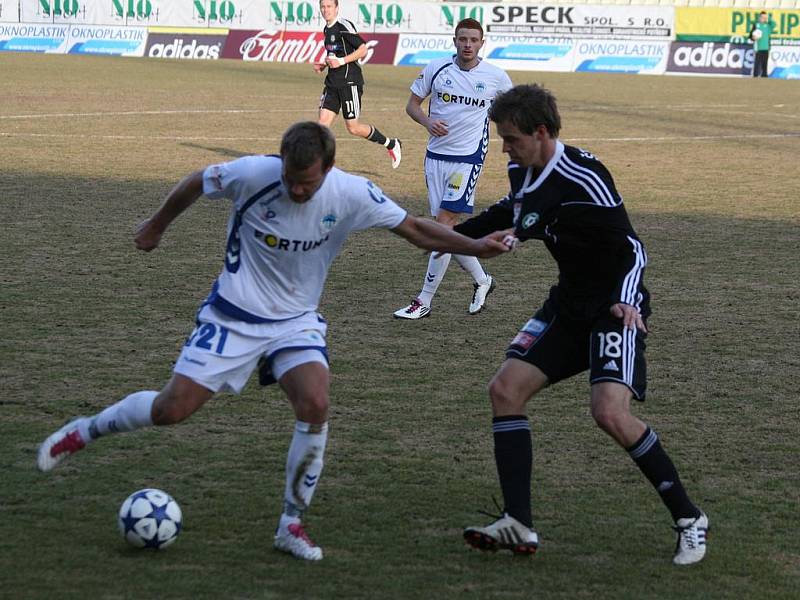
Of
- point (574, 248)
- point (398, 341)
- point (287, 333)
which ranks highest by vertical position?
point (574, 248)

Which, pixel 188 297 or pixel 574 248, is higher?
pixel 574 248

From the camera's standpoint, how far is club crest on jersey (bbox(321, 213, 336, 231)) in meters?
5.27

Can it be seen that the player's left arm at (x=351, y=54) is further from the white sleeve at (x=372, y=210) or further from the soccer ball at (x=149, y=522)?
the soccer ball at (x=149, y=522)

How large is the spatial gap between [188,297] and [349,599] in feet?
18.2

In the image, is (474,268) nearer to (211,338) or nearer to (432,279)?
(432,279)

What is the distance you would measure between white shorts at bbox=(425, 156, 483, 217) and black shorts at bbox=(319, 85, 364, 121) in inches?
301

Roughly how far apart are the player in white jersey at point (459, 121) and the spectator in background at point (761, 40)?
3318 centimetres

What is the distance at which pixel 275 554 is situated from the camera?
5219 millimetres

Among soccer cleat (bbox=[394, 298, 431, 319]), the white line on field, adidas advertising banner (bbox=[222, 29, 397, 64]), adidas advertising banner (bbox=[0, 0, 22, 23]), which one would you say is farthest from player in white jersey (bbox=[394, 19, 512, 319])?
adidas advertising banner (bbox=[0, 0, 22, 23])

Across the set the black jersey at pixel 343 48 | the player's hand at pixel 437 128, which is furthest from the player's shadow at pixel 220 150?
the player's hand at pixel 437 128

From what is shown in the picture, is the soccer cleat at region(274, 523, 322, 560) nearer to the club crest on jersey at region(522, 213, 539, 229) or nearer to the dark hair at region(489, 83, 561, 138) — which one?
the club crest on jersey at region(522, 213, 539, 229)

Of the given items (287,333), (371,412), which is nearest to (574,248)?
(287,333)

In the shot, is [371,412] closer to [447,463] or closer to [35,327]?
[447,463]

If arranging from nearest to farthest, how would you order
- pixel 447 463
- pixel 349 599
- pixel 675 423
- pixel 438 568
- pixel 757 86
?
pixel 349 599, pixel 438 568, pixel 447 463, pixel 675 423, pixel 757 86
